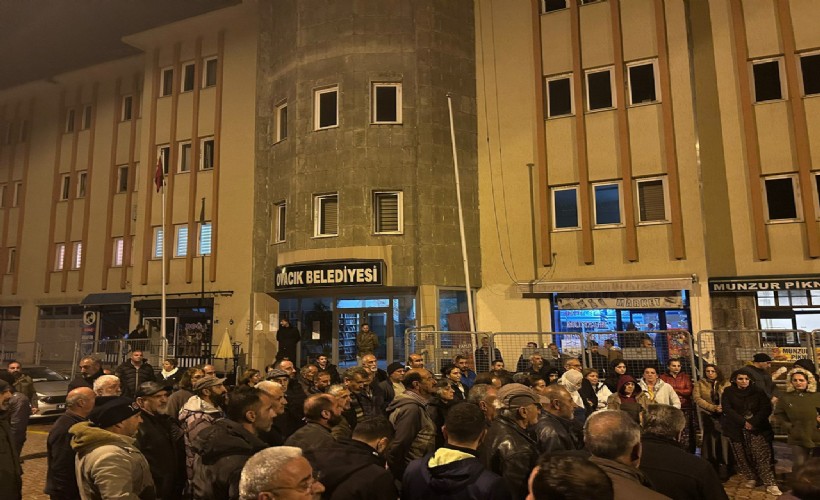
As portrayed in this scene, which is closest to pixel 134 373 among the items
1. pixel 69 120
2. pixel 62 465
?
pixel 62 465

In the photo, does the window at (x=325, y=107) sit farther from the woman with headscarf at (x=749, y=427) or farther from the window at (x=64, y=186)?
the window at (x=64, y=186)

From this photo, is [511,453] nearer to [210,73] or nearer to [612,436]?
[612,436]

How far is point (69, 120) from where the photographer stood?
29.6m

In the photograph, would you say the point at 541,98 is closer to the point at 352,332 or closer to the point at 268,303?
the point at 352,332

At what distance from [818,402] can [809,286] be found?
8434 millimetres

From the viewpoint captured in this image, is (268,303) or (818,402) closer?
(818,402)

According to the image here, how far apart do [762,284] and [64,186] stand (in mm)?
30177

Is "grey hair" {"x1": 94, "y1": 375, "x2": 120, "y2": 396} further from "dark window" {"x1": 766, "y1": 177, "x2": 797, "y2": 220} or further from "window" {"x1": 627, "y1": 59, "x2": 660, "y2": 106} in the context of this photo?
"dark window" {"x1": 766, "y1": 177, "x2": 797, "y2": 220}

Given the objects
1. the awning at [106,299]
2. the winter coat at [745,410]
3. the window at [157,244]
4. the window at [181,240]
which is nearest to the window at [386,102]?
the window at [181,240]

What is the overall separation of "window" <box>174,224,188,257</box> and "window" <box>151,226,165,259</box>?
2.54 feet

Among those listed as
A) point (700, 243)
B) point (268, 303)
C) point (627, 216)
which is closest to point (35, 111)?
point (268, 303)

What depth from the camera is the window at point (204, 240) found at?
2333 centimetres

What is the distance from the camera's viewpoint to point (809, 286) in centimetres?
1488

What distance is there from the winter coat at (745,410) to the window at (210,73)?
2234cm
